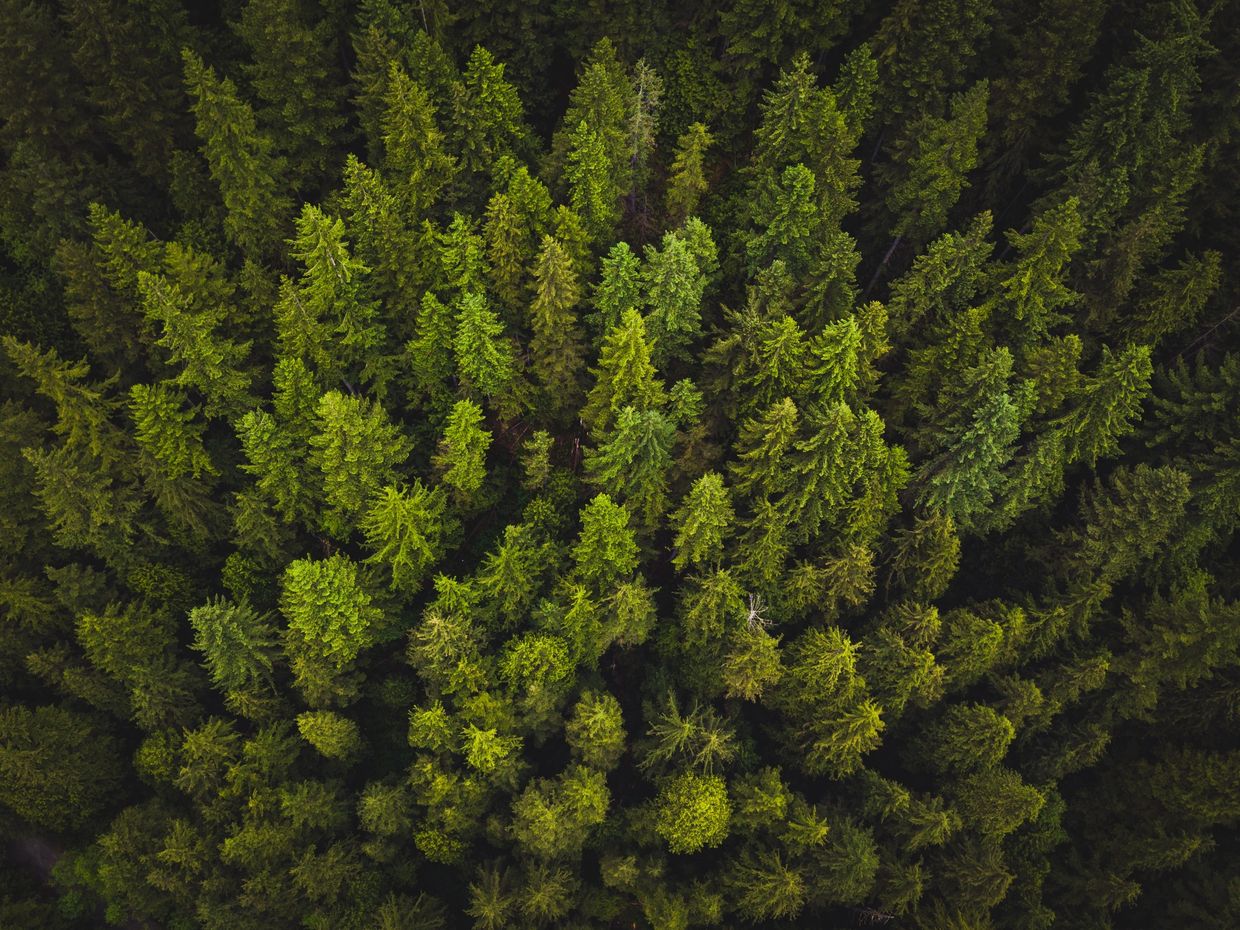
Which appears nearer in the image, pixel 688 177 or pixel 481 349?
pixel 481 349

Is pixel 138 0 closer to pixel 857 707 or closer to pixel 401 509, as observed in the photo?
pixel 401 509

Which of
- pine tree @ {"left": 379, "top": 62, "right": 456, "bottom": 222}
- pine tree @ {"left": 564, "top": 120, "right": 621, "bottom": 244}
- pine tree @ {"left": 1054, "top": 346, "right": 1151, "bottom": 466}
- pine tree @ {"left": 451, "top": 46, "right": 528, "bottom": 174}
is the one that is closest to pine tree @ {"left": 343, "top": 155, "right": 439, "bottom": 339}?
pine tree @ {"left": 379, "top": 62, "right": 456, "bottom": 222}

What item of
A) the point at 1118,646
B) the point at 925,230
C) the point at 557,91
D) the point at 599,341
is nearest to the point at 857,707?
the point at 1118,646

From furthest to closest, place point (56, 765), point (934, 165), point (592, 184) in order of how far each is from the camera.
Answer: point (56, 765), point (934, 165), point (592, 184)

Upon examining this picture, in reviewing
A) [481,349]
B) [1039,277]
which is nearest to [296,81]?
[481,349]

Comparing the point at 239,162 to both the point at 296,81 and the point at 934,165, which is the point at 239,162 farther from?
the point at 934,165

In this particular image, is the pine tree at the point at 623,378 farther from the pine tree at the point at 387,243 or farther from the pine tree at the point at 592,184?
the pine tree at the point at 387,243

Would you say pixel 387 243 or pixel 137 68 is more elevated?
pixel 137 68
